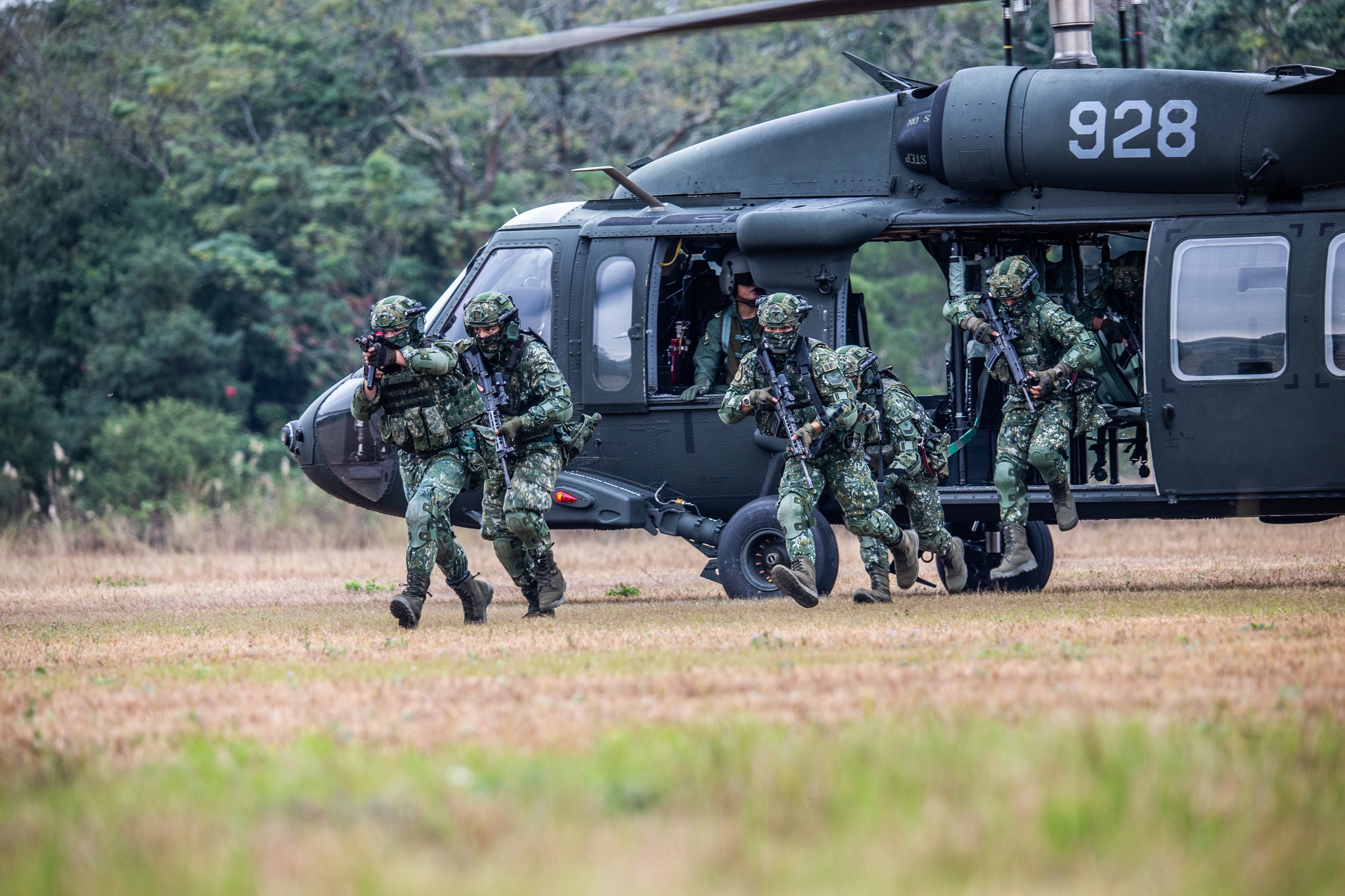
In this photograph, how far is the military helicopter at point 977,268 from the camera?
9875 millimetres

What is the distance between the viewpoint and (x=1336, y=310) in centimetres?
979

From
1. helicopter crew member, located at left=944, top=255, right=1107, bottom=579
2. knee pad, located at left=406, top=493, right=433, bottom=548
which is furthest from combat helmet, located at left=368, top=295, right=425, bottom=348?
helicopter crew member, located at left=944, top=255, right=1107, bottom=579

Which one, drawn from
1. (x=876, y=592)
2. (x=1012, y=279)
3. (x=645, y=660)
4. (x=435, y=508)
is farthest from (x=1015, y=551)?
(x=645, y=660)

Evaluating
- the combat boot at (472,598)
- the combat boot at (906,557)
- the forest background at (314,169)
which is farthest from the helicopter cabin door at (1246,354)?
the forest background at (314,169)

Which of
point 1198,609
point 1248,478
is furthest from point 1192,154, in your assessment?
point 1198,609

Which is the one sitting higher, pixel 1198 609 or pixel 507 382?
pixel 507 382

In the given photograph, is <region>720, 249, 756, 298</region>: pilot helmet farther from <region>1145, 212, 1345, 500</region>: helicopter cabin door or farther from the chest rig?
<region>1145, 212, 1345, 500</region>: helicopter cabin door

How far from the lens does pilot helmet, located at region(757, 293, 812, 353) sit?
990cm

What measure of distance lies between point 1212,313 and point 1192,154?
1022 mm

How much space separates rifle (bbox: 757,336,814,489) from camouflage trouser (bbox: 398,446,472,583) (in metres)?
1.96

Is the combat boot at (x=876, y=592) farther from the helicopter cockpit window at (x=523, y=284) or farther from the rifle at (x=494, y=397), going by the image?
the helicopter cockpit window at (x=523, y=284)

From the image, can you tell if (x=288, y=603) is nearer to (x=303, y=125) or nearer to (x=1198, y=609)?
(x=1198, y=609)

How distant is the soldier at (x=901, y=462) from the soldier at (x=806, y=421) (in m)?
0.32

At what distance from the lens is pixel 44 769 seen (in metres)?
4.94
